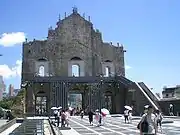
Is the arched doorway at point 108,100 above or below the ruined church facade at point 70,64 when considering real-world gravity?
below

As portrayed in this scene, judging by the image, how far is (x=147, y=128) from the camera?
1104 cm

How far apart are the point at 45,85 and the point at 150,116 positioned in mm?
48392

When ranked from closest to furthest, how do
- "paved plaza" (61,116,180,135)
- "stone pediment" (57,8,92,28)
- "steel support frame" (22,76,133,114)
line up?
"paved plaza" (61,116,180,135) < "steel support frame" (22,76,133,114) < "stone pediment" (57,8,92,28)

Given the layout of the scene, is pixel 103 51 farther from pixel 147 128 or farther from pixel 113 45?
pixel 147 128

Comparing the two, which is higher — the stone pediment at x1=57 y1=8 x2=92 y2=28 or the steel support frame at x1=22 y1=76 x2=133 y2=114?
the stone pediment at x1=57 y1=8 x2=92 y2=28

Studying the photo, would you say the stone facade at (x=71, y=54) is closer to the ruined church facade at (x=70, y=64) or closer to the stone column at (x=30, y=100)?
the ruined church facade at (x=70, y=64)

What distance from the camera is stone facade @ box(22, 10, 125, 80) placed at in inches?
2475

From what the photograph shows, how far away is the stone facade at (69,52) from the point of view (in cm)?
6288

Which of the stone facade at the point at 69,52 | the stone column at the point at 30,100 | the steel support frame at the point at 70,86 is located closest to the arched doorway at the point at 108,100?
the steel support frame at the point at 70,86

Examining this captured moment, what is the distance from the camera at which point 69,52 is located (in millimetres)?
63531

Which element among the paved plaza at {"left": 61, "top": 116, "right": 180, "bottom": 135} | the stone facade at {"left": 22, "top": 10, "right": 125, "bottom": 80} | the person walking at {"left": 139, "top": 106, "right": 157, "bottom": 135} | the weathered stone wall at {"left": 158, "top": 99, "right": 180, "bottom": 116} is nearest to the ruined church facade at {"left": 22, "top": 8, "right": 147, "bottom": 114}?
the stone facade at {"left": 22, "top": 10, "right": 125, "bottom": 80}

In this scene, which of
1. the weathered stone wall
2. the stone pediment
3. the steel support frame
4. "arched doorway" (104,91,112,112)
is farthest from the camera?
the stone pediment

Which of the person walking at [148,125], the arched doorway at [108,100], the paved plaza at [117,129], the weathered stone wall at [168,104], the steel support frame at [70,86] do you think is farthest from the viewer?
the arched doorway at [108,100]

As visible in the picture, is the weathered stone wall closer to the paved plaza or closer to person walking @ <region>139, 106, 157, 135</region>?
the paved plaza
